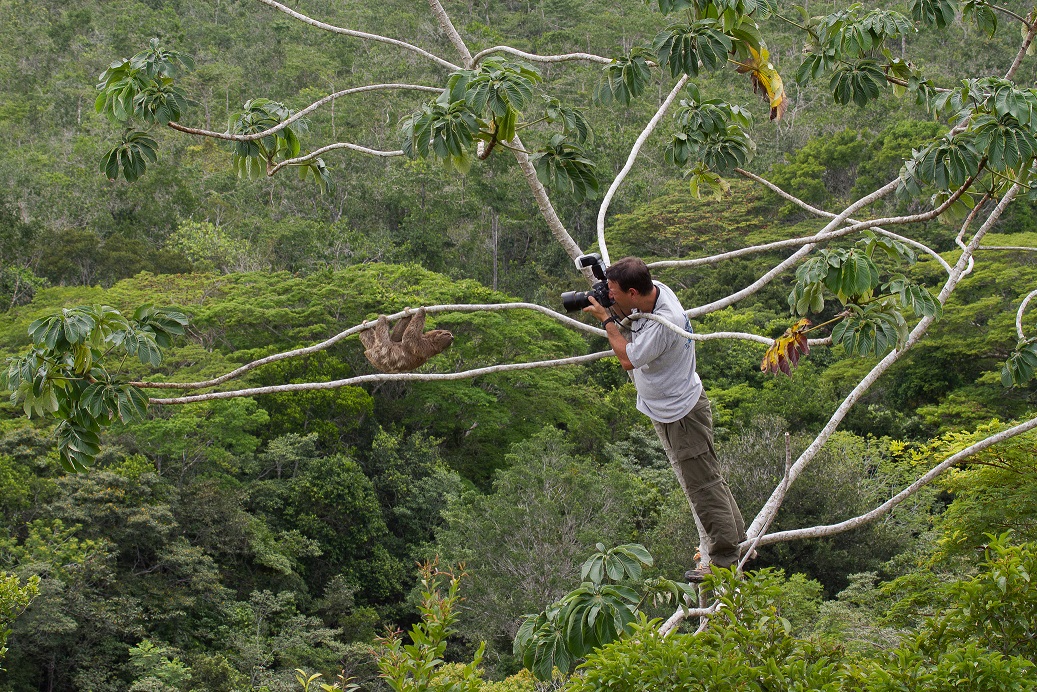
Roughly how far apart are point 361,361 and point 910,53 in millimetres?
16056

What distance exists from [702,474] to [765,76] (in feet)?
3.54

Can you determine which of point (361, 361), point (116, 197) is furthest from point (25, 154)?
point (361, 361)

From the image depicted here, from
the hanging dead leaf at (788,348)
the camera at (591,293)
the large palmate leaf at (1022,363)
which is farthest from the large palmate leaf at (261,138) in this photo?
the large palmate leaf at (1022,363)

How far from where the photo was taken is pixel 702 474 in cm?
245

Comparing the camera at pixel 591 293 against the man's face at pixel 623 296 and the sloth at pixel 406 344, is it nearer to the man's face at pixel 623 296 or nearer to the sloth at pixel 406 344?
the man's face at pixel 623 296

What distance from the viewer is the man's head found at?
222 cm

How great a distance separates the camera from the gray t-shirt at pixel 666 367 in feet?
7.50

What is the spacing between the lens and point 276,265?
17766 millimetres

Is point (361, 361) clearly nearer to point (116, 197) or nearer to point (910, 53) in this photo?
point (116, 197)

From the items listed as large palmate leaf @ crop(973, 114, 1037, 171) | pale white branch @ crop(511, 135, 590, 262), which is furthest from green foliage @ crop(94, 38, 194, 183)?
large palmate leaf @ crop(973, 114, 1037, 171)

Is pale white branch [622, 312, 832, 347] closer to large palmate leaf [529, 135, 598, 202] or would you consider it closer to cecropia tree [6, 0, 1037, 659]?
cecropia tree [6, 0, 1037, 659]

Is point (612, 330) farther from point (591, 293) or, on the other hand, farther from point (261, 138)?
point (261, 138)

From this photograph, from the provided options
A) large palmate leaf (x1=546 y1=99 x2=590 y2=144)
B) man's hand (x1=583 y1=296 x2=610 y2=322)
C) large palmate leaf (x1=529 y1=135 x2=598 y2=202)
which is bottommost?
man's hand (x1=583 y1=296 x2=610 y2=322)

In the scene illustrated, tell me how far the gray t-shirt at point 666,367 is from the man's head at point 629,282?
0.06 m
